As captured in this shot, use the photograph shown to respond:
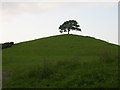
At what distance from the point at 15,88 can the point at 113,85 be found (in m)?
6.16

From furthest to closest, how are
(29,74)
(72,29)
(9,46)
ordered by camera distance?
(72,29), (9,46), (29,74)

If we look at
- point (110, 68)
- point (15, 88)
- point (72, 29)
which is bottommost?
point (15, 88)

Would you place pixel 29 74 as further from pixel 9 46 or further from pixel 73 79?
pixel 9 46

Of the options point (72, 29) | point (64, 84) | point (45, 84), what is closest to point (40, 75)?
point (45, 84)

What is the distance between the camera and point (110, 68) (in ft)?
54.3

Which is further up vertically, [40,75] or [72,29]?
[72,29]

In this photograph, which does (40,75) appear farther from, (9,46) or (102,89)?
(9,46)

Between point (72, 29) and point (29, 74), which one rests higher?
point (72, 29)

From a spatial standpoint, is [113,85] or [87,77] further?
[87,77]

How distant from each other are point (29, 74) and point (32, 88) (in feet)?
11.3

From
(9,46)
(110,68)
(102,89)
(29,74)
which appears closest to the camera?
(102,89)

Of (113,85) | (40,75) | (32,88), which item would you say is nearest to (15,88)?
(32,88)

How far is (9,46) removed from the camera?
187ft

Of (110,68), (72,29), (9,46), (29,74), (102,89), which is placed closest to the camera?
(102,89)
